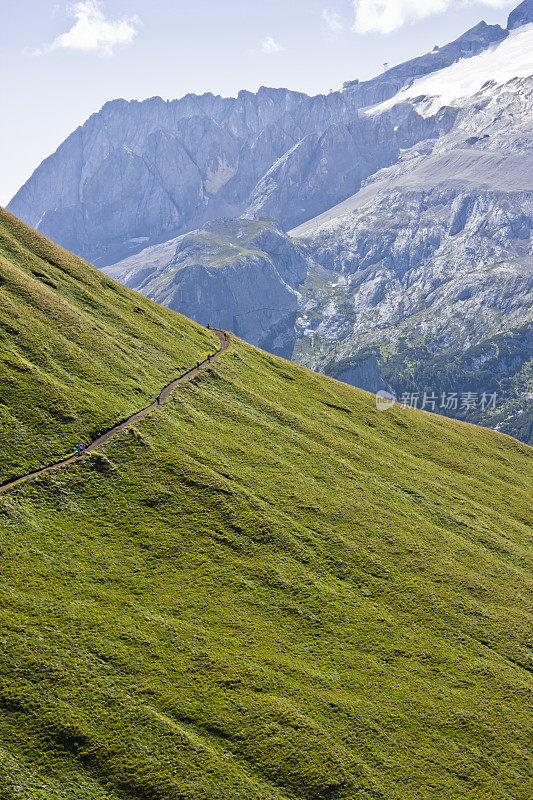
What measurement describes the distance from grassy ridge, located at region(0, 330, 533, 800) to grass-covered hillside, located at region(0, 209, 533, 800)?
17 centimetres

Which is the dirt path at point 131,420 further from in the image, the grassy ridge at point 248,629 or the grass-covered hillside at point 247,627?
the grassy ridge at point 248,629

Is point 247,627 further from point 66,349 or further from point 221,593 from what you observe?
point 66,349

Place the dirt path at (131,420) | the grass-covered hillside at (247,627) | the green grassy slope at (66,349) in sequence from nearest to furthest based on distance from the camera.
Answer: the grass-covered hillside at (247,627)
the dirt path at (131,420)
the green grassy slope at (66,349)

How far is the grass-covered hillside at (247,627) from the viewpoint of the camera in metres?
42.2

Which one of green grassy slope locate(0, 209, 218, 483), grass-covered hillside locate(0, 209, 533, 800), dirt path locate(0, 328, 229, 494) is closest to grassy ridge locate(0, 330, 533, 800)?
grass-covered hillside locate(0, 209, 533, 800)

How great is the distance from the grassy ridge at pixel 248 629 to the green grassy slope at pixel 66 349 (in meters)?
5.74

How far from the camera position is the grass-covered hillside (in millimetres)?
42219

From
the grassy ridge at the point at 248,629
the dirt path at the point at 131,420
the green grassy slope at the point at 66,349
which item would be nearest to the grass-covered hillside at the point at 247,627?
the grassy ridge at the point at 248,629

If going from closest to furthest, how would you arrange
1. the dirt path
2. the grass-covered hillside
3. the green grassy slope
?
the grass-covered hillside → the dirt path → the green grassy slope

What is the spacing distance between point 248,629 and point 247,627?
8.9 inches

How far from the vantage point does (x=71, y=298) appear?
321 feet

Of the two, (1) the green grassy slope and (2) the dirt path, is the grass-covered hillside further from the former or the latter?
(1) the green grassy slope

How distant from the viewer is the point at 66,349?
80688 mm

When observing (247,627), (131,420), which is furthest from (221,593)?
(131,420)
